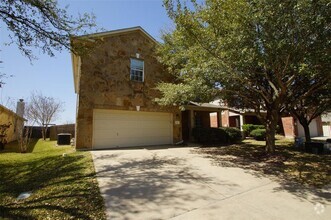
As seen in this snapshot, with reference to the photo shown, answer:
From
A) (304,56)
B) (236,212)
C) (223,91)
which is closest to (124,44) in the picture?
(223,91)

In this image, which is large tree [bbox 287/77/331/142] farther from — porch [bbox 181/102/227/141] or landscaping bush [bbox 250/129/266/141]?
porch [bbox 181/102/227/141]

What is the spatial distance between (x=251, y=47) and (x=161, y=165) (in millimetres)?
5653

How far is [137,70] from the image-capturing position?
13.9m

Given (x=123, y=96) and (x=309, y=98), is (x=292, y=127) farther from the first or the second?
(x=123, y=96)

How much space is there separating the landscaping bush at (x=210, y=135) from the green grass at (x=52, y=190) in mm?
9408

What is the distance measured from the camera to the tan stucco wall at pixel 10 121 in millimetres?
16859

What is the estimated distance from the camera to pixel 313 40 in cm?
678

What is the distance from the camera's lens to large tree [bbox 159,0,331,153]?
6430 millimetres

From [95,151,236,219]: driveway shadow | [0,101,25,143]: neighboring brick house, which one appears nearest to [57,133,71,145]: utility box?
[0,101,25,143]: neighboring brick house

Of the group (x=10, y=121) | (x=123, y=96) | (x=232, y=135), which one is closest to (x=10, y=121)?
(x=10, y=121)

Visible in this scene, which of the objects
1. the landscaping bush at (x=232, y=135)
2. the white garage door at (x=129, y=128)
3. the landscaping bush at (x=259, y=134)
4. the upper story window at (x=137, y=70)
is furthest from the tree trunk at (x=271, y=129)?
the landscaping bush at (x=259, y=134)

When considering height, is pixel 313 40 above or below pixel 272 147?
above

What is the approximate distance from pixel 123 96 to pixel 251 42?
829cm

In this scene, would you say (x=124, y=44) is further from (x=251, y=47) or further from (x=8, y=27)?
(x=251, y=47)
